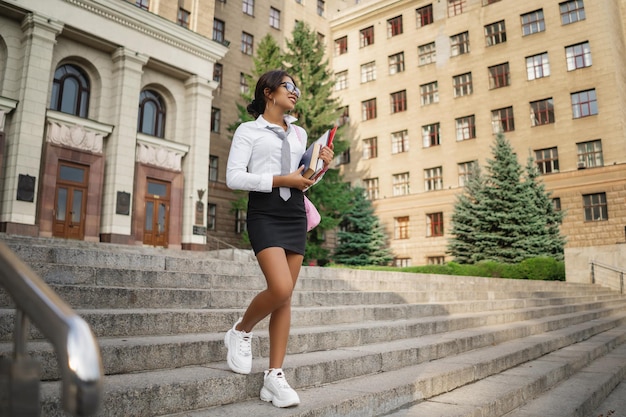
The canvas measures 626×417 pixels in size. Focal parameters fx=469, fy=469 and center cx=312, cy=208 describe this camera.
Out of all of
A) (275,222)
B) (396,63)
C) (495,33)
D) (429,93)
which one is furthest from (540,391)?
(396,63)

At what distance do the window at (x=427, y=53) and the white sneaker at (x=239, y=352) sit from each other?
3587 centimetres

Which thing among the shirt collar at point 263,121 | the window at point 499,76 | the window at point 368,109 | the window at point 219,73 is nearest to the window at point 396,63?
the window at point 368,109

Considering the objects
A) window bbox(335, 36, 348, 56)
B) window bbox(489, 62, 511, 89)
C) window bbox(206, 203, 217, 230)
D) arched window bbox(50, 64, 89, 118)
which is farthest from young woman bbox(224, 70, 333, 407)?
window bbox(335, 36, 348, 56)

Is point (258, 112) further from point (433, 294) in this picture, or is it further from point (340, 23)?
point (340, 23)

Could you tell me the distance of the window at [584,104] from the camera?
28781 mm

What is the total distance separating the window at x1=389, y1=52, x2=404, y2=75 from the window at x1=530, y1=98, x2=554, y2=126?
10.9 metres

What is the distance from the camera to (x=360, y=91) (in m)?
39.5

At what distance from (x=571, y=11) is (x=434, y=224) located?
643 inches

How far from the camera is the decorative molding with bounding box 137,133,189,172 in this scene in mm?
21938

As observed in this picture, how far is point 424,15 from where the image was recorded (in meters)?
37.1

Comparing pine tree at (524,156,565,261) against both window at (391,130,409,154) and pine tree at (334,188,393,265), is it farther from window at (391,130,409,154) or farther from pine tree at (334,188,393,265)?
window at (391,130,409,154)

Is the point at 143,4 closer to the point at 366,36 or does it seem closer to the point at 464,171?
the point at 366,36

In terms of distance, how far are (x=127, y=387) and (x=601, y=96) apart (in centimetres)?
3257

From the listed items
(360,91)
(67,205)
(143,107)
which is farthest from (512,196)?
(67,205)
